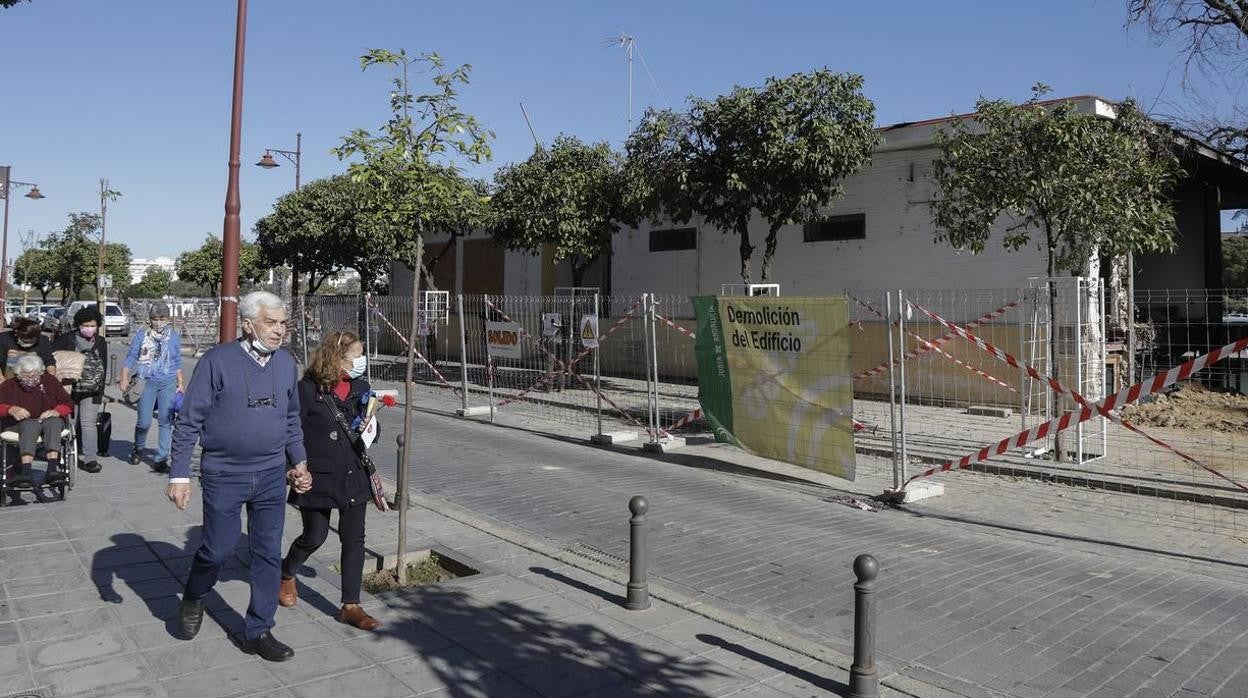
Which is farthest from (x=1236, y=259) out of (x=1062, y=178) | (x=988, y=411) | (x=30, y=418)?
(x=30, y=418)

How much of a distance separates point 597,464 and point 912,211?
9818 millimetres

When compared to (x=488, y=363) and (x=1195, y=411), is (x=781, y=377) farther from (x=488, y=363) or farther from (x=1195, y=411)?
(x=1195, y=411)

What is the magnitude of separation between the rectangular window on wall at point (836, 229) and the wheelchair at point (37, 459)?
46.3ft

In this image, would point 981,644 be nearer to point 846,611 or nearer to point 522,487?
point 846,611

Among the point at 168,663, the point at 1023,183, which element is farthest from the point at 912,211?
the point at 168,663

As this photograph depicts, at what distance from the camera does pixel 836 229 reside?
→ 1877cm

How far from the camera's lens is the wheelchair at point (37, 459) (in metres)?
7.61

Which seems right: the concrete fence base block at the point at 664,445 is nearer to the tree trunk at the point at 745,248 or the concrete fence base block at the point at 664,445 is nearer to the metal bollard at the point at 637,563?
the metal bollard at the point at 637,563

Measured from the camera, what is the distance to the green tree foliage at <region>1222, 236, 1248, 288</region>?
1873 inches

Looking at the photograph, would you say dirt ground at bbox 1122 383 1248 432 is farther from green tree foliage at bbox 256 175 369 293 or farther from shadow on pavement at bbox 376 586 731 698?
green tree foliage at bbox 256 175 369 293

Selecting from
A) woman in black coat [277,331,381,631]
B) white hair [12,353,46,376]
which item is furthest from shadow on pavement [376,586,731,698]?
white hair [12,353,46,376]

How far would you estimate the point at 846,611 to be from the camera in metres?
5.44

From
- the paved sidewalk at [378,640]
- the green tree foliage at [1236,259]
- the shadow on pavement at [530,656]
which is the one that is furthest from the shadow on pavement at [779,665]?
the green tree foliage at [1236,259]

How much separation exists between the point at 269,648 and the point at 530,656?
126 cm
